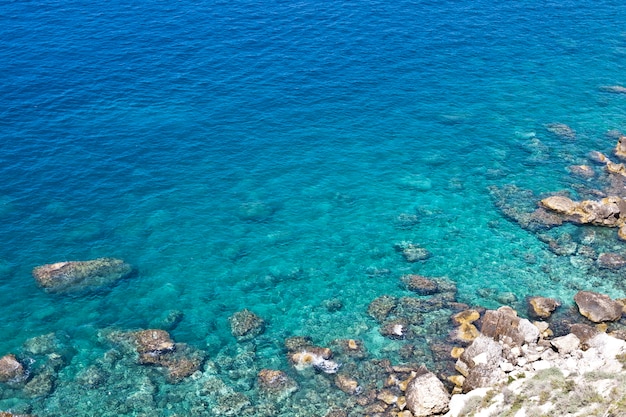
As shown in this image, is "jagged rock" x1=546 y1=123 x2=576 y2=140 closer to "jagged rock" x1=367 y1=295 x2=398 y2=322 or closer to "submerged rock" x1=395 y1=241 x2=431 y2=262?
"submerged rock" x1=395 y1=241 x2=431 y2=262

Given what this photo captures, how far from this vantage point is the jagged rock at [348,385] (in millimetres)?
52031

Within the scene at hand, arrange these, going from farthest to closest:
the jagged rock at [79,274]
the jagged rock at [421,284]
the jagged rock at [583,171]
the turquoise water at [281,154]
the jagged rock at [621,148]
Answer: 1. the jagged rock at [621,148]
2. the jagged rock at [583,171]
3. the jagged rock at [79,274]
4. the turquoise water at [281,154]
5. the jagged rock at [421,284]

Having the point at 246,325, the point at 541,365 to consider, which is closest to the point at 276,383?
the point at 246,325

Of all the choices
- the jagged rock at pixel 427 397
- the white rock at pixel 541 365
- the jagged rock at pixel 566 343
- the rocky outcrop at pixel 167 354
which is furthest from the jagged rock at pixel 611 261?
the rocky outcrop at pixel 167 354

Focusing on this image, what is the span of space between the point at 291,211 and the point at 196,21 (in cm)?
5806

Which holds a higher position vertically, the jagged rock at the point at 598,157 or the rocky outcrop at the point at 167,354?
the jagged rock at the point at 598,157

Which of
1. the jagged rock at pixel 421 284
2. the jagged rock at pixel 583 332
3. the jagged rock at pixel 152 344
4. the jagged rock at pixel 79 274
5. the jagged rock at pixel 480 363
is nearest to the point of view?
the jagged rock at pixel 480 363

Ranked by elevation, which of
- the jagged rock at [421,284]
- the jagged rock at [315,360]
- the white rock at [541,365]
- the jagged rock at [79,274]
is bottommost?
the jagged rock at [315,360]

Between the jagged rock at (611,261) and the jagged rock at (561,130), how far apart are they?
87.6 ft

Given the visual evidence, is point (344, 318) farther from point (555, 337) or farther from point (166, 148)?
point (166, 148)

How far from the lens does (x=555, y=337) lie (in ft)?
183

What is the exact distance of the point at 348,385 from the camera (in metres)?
52.4

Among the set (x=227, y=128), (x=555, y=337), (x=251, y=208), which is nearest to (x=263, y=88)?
(x=227, y=128)

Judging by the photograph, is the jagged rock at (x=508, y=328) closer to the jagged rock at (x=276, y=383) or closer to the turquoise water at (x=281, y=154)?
the turquoise water at (x=281, y=154)
